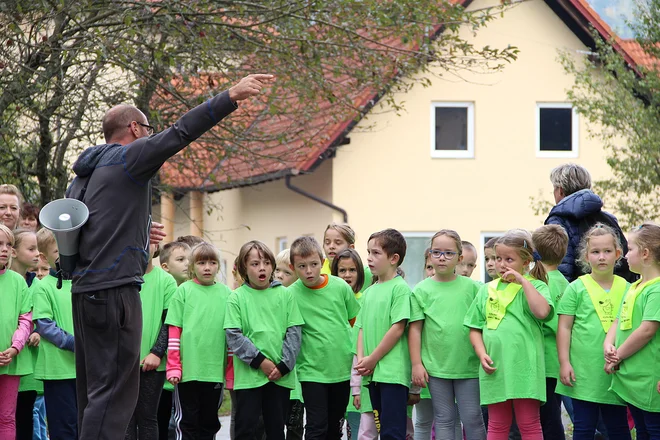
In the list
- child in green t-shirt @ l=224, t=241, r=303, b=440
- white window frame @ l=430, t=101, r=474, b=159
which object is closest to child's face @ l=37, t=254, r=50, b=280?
child in green t-shirt @ l=224, t=241, r=303, b=440

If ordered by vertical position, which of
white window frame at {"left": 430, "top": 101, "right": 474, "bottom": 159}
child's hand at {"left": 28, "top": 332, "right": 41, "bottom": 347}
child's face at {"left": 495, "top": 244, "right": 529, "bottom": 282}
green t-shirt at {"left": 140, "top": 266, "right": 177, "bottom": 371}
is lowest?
child's hand at {"left": 28, "top": 332, "right": 41, "bottom": 347}

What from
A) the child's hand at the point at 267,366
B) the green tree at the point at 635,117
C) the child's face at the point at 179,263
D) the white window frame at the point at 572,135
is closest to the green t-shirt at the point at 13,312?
the child's face at the point at 179,263

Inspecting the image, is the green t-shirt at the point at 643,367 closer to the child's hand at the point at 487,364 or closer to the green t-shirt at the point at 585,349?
the green t-shirt at the point at 585,349

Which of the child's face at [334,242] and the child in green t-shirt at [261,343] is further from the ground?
the child's face at [334,242]

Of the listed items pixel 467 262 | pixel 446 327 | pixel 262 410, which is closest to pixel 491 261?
pixel 467 262

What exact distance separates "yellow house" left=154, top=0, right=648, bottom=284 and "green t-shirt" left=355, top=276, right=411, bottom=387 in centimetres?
1413

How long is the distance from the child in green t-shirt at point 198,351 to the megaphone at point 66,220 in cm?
240

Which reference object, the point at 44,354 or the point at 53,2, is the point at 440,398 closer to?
the point at 44,354

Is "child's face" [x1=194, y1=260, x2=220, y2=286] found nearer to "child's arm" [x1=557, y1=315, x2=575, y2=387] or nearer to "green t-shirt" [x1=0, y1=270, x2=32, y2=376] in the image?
"green t-shirt" [x1=0, y1=270, x2=32, y2=376]

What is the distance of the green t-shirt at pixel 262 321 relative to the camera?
310 inches

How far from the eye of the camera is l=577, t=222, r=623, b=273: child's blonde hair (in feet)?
24.0

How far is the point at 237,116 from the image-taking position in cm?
1375

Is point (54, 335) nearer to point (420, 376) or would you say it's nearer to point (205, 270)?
point (205, 270)

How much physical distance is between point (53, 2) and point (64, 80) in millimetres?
1986
